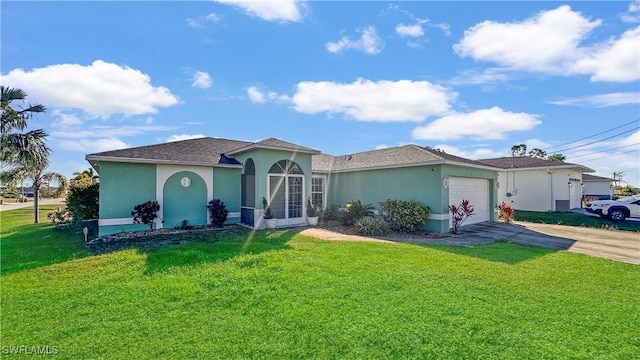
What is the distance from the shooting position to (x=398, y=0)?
10.0m

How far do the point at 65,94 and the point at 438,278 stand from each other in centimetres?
1698

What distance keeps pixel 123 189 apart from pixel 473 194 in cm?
1646

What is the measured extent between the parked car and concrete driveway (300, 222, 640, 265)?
4.73 metres

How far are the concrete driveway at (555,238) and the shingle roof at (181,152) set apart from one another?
19.8 feet

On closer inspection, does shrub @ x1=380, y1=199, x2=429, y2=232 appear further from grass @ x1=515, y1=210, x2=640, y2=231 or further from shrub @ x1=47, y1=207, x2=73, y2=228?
shrub @ x1=47, y1=207, x2=73, y2=228

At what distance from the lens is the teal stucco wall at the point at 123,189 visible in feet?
37.2

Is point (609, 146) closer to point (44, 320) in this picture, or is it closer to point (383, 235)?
point (383, 235)

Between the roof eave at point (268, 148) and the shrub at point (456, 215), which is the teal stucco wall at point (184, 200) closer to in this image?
the roof eave at point (268, 148)

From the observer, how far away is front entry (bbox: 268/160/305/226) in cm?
1377

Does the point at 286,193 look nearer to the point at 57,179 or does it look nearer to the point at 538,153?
the point at 57,179

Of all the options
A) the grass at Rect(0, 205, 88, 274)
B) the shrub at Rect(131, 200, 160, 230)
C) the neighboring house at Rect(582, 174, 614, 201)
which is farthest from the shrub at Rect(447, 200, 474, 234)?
the neighboring house at Rect(582, 174, 614, 201)

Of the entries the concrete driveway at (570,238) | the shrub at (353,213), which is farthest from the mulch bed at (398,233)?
the concrete driveway at (570,238)

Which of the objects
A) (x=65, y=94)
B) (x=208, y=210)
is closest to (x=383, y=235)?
(x=208, y=210)

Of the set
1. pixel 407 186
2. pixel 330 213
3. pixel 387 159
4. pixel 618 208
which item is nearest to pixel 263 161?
pixel 330 213
